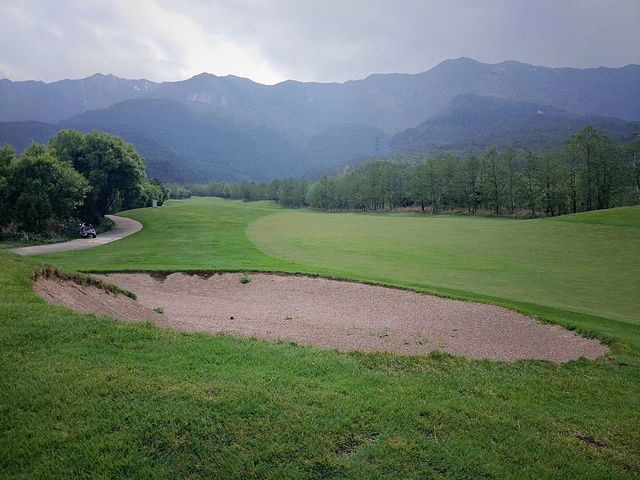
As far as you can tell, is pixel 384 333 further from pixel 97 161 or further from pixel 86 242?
pixel 97 161

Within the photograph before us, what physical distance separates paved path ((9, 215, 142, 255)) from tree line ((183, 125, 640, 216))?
7508 centimetres

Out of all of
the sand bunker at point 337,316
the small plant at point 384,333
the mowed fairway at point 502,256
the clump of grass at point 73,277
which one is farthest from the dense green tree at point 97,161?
the small plant at point 384,333

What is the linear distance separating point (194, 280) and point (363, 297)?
10087mm

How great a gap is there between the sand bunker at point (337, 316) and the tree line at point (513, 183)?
2773 inches

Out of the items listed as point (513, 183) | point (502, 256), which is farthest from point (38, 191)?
point (513, 183)

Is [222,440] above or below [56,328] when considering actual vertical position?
below

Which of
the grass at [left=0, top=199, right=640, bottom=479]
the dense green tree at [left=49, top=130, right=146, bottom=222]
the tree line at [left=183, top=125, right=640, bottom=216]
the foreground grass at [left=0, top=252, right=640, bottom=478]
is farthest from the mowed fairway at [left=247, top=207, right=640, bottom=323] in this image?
the tree line at [left=183, top=125, right=640, bottom=216]

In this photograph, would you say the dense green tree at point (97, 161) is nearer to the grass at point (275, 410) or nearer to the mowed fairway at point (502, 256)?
the mowed fairway at point (502, 256)

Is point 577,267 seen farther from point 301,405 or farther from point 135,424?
point 135,424

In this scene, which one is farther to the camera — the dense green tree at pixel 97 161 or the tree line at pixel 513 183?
the tree line at pixel 513 183

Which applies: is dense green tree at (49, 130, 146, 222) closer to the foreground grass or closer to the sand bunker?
the sand bunker

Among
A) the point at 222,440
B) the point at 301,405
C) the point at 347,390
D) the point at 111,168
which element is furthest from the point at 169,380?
the point at 111,168

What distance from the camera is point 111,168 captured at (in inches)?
1843

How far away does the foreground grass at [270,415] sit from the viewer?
4566 mm
